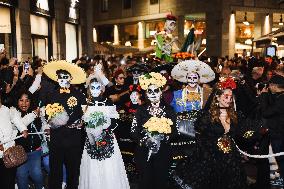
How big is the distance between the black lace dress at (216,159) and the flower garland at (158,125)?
0.43 meters

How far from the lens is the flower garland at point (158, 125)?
19.2 feet

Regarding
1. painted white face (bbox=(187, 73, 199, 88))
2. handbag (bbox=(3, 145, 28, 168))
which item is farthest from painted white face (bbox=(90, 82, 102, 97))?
painted white face (bbox=(187, 73, 199, 88))

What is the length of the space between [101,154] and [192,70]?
8.78 ft

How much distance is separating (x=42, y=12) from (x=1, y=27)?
14.0ft

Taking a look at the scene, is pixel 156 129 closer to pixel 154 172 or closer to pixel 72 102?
pixel 154 172

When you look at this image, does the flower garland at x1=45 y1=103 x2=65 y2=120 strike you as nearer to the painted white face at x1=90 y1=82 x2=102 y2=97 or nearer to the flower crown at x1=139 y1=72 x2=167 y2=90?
the painted white face at x1=90 y1=82 x2=102 y2=97

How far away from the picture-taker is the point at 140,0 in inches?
1535

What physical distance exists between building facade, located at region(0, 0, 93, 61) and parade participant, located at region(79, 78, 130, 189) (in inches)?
221

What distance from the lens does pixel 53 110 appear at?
6668 mm

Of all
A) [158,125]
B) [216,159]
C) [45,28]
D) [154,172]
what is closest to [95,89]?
[158,125]

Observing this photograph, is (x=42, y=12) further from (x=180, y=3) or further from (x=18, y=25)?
(x=180, y=3)

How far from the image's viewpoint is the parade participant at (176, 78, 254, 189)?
557 cm

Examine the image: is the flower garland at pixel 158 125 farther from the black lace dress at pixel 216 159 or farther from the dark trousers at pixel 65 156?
the dark trousers at pixel 65 156

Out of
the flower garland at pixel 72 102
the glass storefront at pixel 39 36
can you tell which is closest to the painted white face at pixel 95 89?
the flower garland at pixel 72 102
